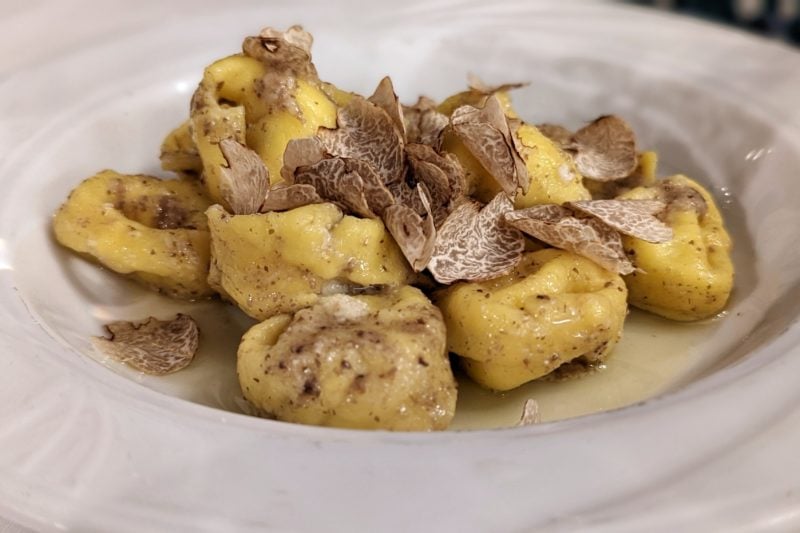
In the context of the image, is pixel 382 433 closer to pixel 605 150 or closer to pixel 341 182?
pixel 341 182

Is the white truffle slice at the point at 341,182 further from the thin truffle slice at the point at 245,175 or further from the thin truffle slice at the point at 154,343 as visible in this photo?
the thin truffle slice at the point at 154,343


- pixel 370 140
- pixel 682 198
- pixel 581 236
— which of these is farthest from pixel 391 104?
pixel 682 198

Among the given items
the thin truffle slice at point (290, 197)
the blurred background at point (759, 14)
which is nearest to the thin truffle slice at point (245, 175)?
the thin truffle slice at point (290, 197)

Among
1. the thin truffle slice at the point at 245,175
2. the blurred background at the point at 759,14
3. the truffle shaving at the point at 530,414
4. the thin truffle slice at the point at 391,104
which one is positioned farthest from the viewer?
the blurred background at the point at 759,14

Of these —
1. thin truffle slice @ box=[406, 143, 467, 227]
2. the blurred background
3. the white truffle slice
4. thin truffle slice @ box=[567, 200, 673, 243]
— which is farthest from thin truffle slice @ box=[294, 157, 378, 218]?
the blurred background

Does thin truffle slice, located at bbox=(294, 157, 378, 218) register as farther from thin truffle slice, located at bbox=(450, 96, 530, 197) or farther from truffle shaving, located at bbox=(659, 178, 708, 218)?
truffle shaving, located at bbox=(659, 178, 708, 218)

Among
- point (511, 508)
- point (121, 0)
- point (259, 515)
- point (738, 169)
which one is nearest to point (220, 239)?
point (259, 515)
